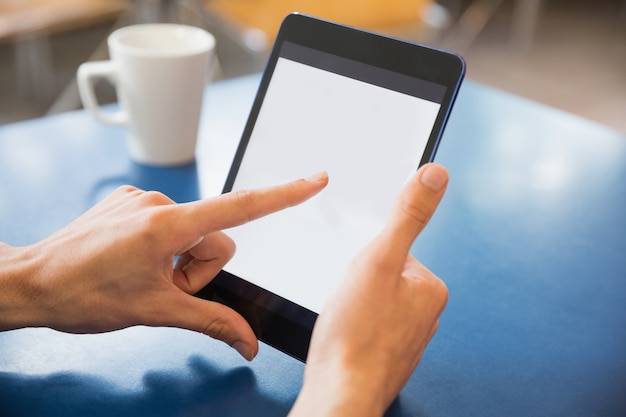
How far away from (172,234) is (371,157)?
0.56 feet

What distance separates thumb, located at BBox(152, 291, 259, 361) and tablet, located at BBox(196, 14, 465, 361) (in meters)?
0.02

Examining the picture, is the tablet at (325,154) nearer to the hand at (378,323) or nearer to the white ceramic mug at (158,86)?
the hand at (378,323)

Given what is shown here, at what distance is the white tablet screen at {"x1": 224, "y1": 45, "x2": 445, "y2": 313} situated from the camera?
1.82ft

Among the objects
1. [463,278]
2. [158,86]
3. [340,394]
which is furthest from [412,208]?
[158,86]

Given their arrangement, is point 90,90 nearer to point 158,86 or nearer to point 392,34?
point 158,86

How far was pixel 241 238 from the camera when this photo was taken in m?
0.60

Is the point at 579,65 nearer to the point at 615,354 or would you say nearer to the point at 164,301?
the point at 615,354

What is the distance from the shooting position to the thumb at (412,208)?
0.46 metres

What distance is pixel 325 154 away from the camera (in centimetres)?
58

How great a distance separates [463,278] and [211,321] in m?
0.27

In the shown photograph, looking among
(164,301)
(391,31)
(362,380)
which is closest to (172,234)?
(164,301)

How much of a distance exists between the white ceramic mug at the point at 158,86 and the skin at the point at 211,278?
9.9 inches

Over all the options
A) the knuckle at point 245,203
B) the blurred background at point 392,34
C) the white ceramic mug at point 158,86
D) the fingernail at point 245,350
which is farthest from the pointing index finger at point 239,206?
the blurred background at point 392,34

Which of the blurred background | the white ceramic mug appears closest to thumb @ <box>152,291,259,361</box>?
the white ceramic mug
